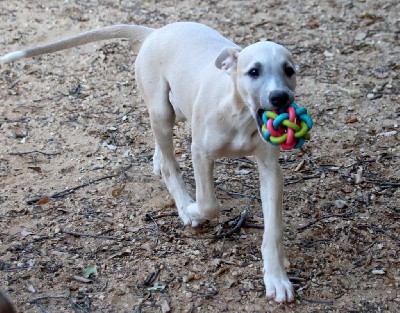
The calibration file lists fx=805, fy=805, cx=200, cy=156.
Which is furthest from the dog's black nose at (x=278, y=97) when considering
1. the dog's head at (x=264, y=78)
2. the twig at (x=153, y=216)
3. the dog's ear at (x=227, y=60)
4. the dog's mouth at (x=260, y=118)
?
the twig at (x=153, y=216)

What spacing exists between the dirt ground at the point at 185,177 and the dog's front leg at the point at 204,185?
0.24 metres

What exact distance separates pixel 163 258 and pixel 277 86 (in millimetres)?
1474

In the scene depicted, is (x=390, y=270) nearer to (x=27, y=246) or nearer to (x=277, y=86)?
(x=277, y=86)

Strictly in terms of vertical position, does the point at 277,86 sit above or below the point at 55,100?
above

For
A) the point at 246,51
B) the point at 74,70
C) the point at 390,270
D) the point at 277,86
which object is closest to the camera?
the point at 277,86

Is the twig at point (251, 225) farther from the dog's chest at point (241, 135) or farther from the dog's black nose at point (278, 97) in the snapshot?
the dog's black nose at point (278, 97)

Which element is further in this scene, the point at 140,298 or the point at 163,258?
the point at 163,258

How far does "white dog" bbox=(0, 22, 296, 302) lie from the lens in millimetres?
4594

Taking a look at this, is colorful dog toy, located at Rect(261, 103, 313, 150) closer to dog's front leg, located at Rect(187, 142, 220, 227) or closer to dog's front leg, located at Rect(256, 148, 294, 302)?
dog's front leg, located at Rect(256, 148, 294, 302)

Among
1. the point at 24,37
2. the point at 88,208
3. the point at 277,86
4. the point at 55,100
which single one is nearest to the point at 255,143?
the point at 277,86

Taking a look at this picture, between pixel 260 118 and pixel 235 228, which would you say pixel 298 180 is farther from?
pixel 260 118

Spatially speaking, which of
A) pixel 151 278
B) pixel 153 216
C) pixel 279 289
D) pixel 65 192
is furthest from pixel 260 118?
pixel 65 192

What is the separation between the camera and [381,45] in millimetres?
8367

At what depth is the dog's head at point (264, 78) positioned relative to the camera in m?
4.45
